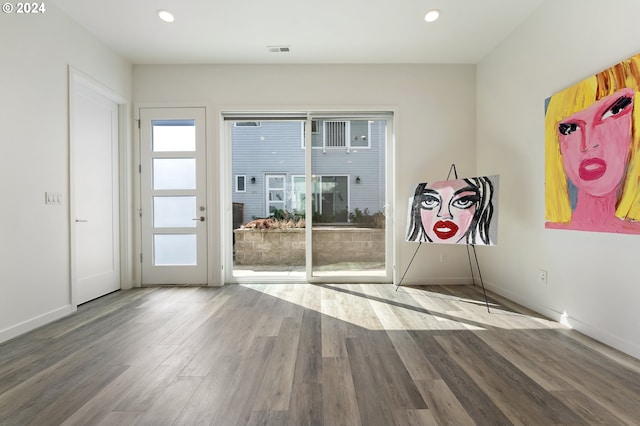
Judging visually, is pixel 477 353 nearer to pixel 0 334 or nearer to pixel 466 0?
pixel 466 0

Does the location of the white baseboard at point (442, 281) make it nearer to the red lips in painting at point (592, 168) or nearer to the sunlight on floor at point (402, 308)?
the sunlight on floor at point (402, 308)

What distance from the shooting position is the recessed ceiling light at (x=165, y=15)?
3238mm

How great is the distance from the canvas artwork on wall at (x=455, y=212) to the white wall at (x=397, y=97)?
42cm

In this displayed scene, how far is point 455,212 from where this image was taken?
374 cm

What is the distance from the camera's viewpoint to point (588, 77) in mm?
2656

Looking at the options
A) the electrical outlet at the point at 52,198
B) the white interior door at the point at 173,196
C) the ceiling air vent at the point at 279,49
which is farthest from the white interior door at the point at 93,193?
the ceiling air vent at the point at 279,49

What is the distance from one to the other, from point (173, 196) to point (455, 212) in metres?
3.68

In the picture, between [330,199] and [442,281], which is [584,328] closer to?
[442,281]

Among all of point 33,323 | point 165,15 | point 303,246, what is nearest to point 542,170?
point 303,246

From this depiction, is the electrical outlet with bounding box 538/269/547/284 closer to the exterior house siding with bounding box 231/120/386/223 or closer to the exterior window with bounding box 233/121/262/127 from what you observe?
the exterior house siding with bounding box 231/120/386/223

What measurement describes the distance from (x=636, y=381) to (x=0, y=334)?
177 inches

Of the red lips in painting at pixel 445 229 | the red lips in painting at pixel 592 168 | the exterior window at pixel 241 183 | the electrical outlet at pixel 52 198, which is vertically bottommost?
the red lips in painting at pixel 445 229

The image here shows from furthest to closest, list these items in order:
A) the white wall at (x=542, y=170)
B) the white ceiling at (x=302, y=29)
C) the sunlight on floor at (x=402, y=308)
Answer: the white ceiling at (x=302, y=29), the sunlight on floor at (x=402, y=308), the white wall at (x=542, y=170)

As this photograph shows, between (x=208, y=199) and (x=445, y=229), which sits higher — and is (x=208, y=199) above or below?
above
